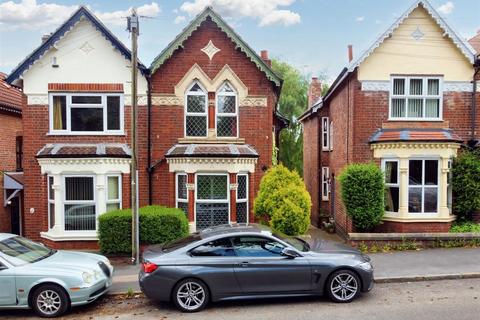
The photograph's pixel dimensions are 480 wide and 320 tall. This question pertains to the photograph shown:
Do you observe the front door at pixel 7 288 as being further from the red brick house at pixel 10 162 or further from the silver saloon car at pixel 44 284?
the red brick house at pixel 10 162

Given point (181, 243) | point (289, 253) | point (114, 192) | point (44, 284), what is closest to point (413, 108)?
point (289, 253)

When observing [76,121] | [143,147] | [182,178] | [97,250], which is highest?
[76,121]

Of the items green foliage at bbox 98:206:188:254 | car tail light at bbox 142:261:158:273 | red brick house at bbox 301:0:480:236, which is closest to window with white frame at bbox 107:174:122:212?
green foliage at bbox 98:206:188:254

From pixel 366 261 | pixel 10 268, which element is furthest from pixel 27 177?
pixel 366 261

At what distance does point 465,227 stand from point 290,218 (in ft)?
20.0

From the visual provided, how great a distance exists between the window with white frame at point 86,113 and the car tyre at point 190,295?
748 centimetres

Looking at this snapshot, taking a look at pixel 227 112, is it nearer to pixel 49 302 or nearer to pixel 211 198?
pixel 211 198

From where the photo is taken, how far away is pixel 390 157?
13.4 meters

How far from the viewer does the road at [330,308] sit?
723 cm

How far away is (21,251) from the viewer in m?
8.34

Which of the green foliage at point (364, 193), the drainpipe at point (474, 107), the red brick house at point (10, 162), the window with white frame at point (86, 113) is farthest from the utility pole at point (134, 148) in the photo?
the drainpipe at point (474, 107)

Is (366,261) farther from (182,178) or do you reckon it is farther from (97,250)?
(97,250)

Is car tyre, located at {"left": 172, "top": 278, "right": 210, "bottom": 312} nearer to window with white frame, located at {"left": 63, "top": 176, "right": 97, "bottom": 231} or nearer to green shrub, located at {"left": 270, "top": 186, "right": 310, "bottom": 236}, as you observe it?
green shrub, located at {"left": 270, "top": 186, "right": 310, "bottom": 236}

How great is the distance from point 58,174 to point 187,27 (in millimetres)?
6247
